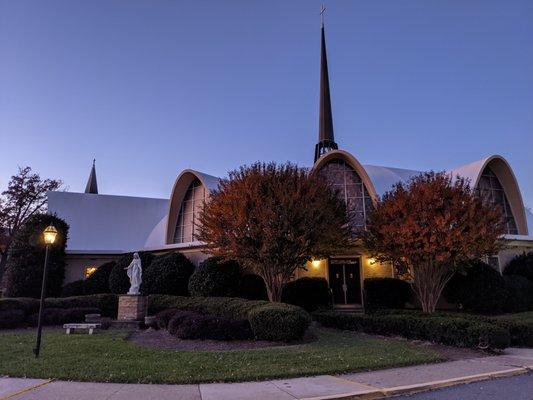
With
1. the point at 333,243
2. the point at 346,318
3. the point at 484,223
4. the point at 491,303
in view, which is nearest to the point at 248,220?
the point at 333,243

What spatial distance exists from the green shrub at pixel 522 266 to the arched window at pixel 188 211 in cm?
1777

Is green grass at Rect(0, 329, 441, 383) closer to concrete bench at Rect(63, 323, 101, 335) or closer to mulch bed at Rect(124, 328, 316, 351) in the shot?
mulch bed at Rect(124, 328, 316, 351)

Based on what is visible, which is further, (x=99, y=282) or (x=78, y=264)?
(x=78, y=264)

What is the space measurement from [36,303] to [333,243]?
12.8m

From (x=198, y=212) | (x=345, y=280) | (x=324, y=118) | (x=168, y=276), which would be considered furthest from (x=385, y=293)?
(x=324, y=118)

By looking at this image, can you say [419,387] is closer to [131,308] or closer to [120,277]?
[131,308]

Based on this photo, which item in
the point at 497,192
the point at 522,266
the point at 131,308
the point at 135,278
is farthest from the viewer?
the point at 497,192

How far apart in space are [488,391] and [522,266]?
1736cm

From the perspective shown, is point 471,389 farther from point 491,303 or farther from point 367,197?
point 367,197

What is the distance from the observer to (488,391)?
7.14 m

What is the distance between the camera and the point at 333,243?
17531mm

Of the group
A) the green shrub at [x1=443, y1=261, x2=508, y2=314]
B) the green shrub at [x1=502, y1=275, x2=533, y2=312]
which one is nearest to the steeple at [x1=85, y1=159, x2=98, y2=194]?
the green shrub at [x1=443, y1=261, x2=508, y2=314]

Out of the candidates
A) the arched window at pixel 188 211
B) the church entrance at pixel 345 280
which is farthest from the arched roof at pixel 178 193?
the church entrance at pixel 345 280

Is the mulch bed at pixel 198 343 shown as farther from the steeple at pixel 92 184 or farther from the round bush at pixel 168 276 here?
the steeple at pixel 92 184
